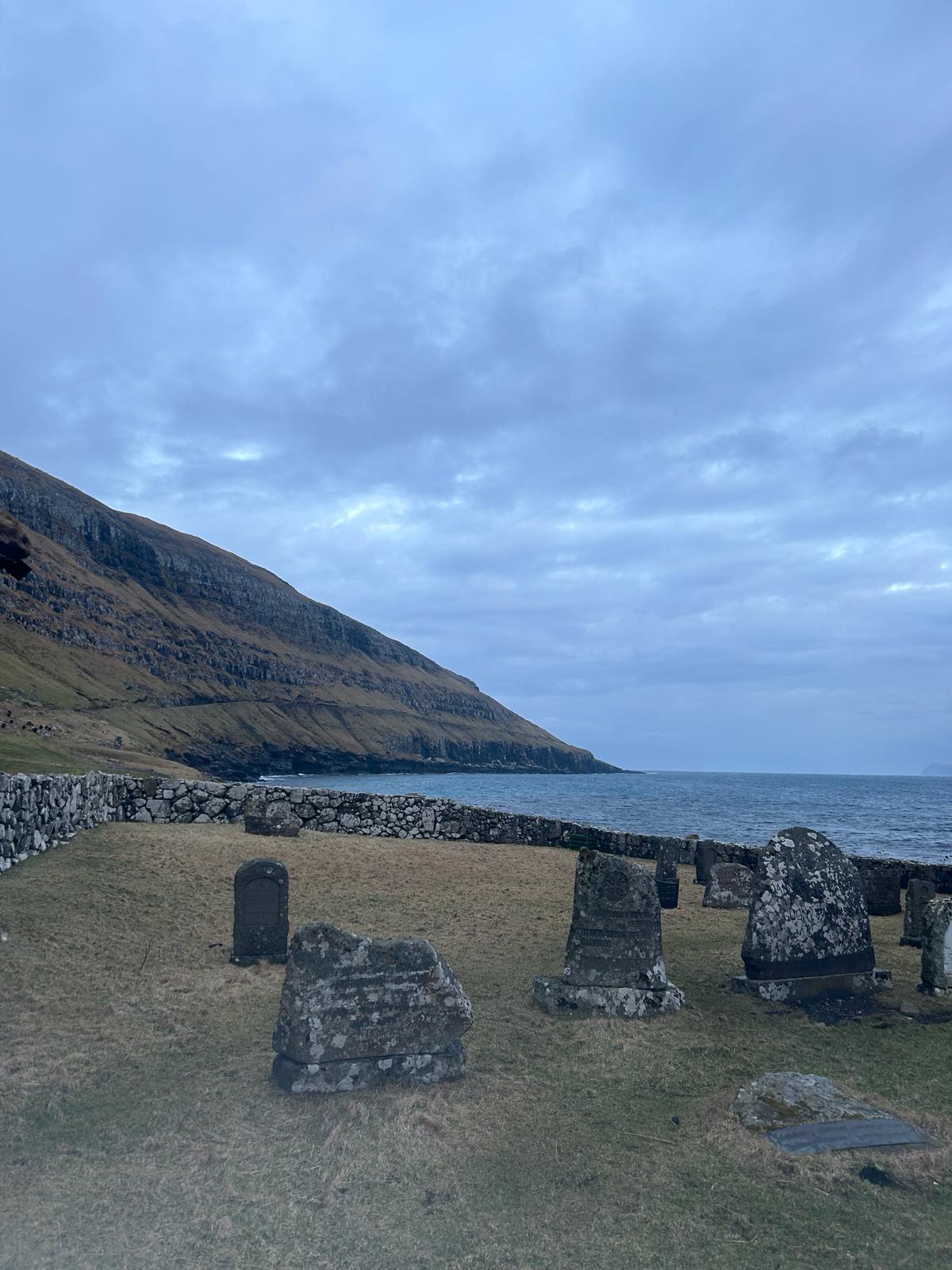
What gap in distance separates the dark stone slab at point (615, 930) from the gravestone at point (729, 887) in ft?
25.8

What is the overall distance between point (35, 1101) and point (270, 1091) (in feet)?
6.18

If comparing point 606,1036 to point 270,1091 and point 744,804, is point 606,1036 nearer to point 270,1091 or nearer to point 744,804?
point 270,1091

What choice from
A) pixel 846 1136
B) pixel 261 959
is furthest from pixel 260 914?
pixel 846 1136

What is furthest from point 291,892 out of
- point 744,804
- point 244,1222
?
point 744,804

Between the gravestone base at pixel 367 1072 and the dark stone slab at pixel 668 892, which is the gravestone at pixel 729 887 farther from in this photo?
the gravestone base at pixel 367 1072

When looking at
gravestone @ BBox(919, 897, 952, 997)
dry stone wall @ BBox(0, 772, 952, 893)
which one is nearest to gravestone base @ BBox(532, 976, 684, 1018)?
gravestone @ BBox(919, 897, 952, 997)

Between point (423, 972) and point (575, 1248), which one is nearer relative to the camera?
point (575, 1248)

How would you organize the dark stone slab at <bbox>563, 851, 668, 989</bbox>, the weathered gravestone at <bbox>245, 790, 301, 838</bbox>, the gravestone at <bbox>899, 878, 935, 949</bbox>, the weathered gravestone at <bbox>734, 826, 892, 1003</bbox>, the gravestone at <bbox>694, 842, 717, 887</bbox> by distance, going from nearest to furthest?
1. the dark stone slab at <bbox>563, 851, 668, 989</bbox>
2. the weathered gravestone at <bbox>734, 826, 892, 1003</bbox>
3. the gravestone at <bbox>899, 878, 935, 949</bbox>
4. the weathered gravestone at <bbox>245, 790, 301, 838</bbox>
5. the gravestone at <bbox>694, 842, 717, 887</bbox>

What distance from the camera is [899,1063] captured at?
803 cm

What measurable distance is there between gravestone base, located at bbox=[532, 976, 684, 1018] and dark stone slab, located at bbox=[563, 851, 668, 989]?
8 centimetres

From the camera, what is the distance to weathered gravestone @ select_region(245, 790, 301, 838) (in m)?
20.3

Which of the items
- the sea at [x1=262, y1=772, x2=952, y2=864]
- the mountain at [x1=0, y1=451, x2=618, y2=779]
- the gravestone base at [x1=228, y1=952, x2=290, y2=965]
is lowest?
the sea at [x1=262, y1=772, x2=952, y2=864]

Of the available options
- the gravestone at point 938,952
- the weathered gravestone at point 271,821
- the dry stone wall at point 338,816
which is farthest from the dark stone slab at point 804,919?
the weathered gravestone at point 271,821

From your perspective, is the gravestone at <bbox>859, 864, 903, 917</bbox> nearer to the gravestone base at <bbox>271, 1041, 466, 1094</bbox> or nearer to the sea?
the sea
